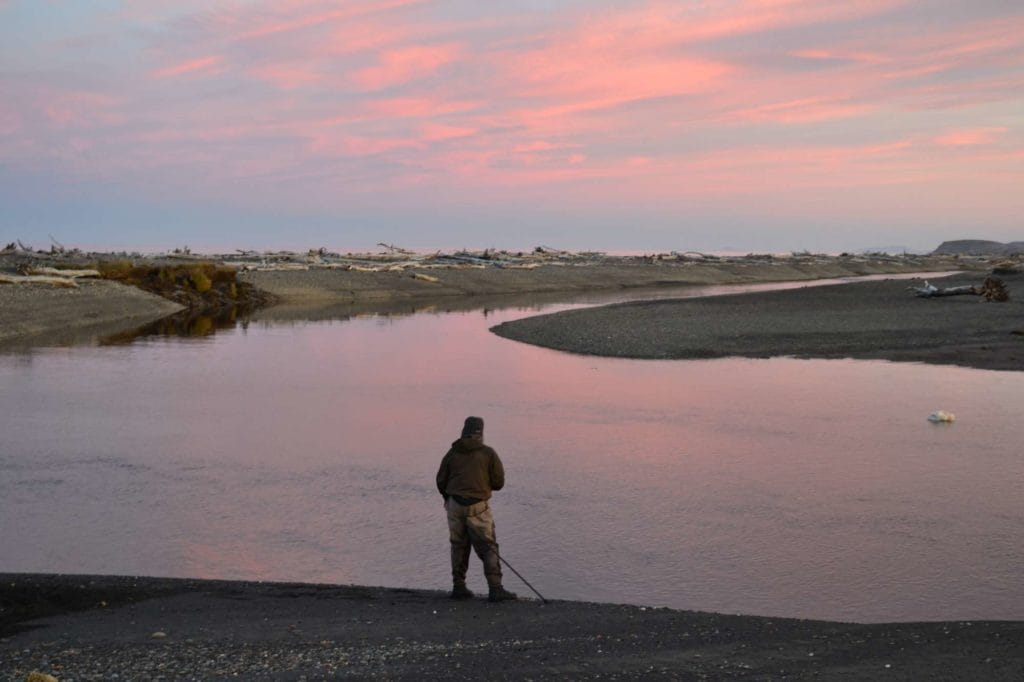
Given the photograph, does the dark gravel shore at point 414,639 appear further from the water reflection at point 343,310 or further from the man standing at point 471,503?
the water reflection at point 343,310

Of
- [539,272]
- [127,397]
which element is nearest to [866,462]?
[127,397]

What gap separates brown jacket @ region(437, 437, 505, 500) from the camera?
11.1 metres

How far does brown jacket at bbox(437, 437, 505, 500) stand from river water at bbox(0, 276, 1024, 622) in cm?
127

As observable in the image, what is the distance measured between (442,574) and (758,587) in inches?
139

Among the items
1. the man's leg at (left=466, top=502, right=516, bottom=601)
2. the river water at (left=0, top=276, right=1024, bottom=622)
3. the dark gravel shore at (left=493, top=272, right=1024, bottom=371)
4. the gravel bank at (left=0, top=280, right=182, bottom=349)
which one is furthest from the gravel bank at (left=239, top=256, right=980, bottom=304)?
the man's leg at (left=466, top=502, right=516, bottom=601)

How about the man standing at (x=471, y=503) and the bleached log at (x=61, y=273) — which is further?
the bleached log at (x=61, y=273)

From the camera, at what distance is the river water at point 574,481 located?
459 inches

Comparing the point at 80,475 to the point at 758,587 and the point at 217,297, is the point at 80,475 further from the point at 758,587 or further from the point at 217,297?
the point at 217,297

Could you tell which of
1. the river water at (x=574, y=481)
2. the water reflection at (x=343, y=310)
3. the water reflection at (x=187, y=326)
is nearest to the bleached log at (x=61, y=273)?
the water reflection at (x=187, y=326)

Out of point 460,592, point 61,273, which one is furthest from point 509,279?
point 460,592

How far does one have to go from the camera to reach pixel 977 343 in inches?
1312

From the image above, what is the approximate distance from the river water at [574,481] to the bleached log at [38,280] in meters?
25.0

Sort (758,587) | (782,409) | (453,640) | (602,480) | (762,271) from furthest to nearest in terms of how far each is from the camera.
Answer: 1. (762,271)
2. (782,409)
3. (602,480)
4. (758,587)
5. (453,640)

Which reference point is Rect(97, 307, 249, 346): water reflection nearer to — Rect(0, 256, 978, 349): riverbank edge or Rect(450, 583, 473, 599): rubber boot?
Rect(0, 256, 978, 349): riverbank edge
